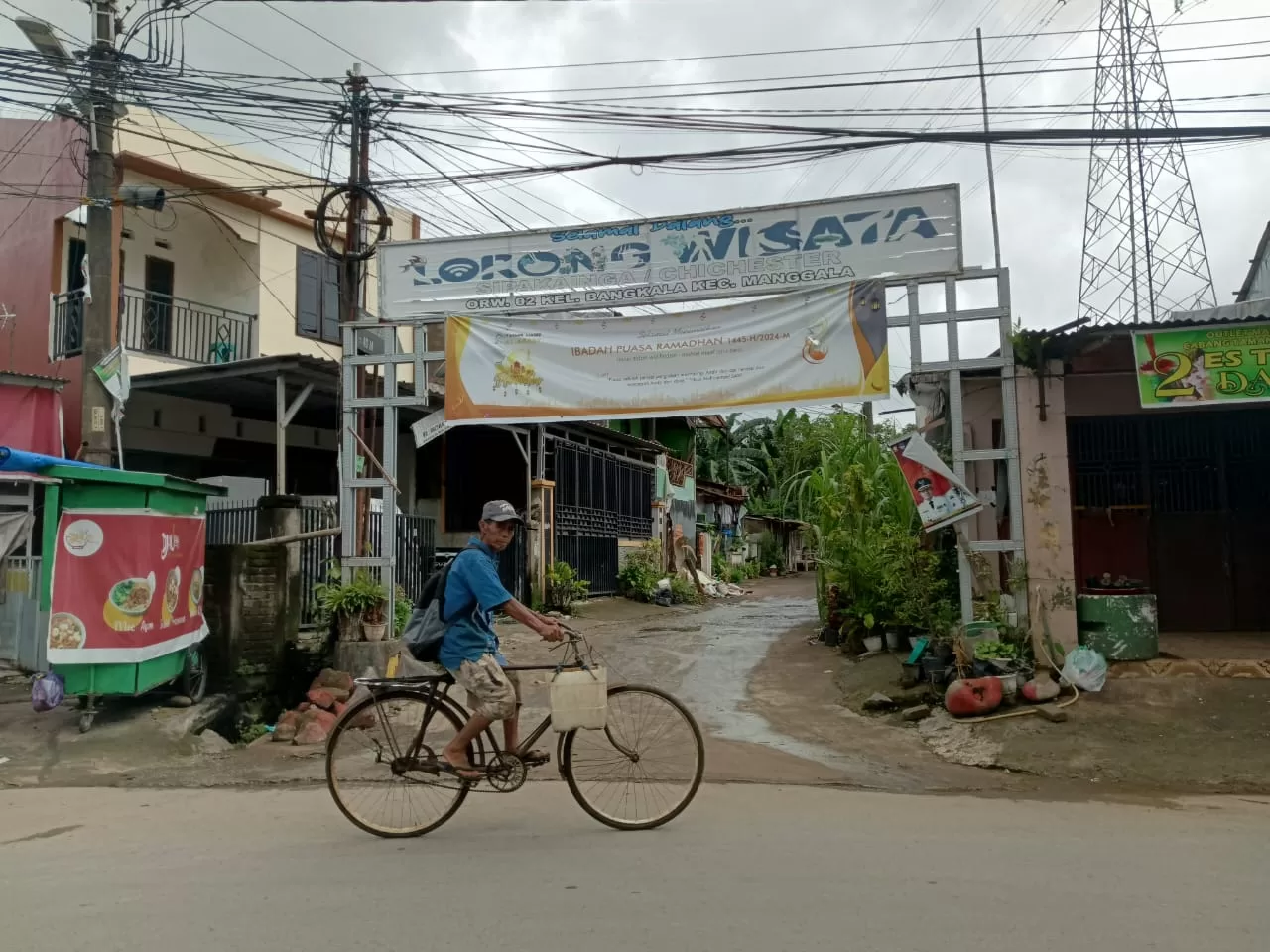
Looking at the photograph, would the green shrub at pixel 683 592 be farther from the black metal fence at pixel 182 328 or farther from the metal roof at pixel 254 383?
the black metal fence at pixel 182 328

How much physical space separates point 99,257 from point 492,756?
8.28m

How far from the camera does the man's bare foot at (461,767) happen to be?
4.96 metres

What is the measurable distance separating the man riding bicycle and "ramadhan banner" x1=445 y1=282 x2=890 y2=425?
419 cm

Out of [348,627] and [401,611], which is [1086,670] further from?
[401,611]

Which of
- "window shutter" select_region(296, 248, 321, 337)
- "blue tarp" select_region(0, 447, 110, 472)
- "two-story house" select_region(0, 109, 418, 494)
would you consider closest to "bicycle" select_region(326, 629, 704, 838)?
"blue tarp" select_region(0, 447, 110, 472)

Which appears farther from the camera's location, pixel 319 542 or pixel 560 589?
pixel 560 589

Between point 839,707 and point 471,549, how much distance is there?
497cm

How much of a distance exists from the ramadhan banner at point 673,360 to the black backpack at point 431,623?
418 cm

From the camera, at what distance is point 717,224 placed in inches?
359

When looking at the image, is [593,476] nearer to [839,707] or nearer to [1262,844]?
[839,707]

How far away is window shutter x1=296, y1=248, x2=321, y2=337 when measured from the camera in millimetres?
17750

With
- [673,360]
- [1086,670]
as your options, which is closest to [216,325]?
[673,360]

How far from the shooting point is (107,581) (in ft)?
24.2

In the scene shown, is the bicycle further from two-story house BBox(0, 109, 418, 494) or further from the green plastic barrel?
two-story house BBox(0, 109, 418, 494)
